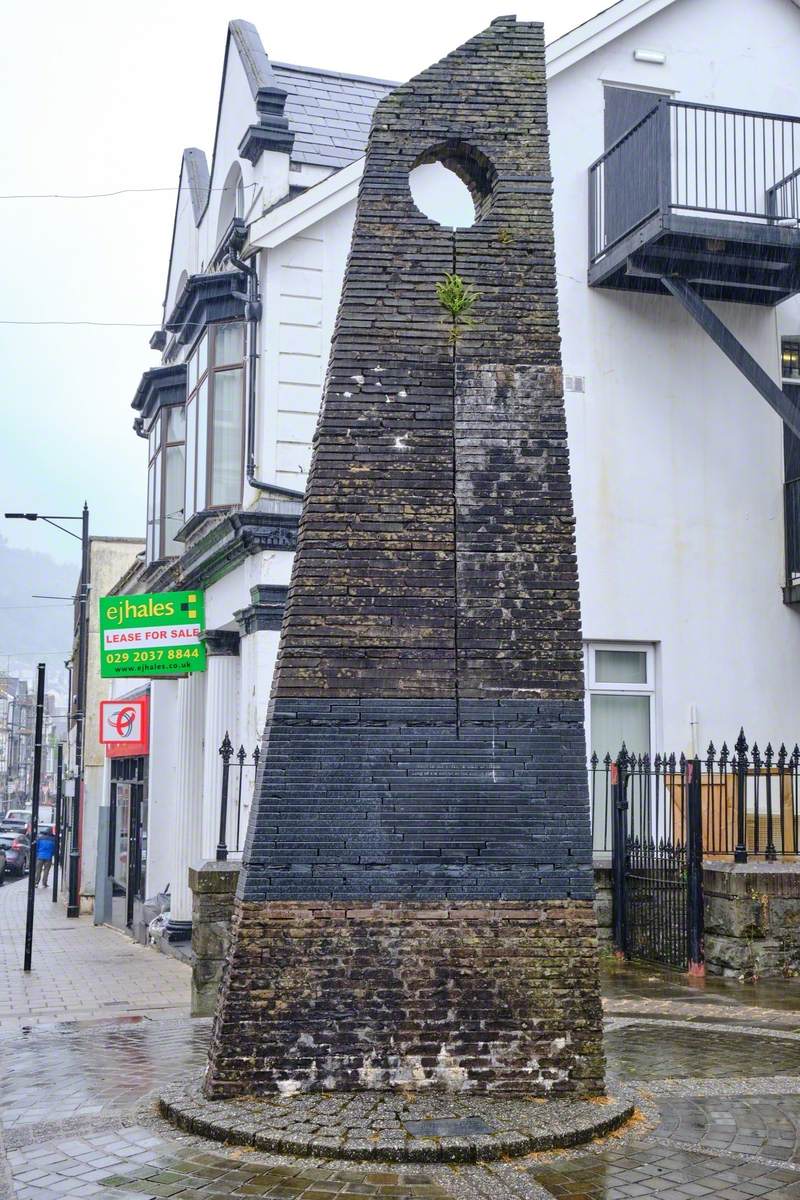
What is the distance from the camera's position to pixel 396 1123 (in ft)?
22.3

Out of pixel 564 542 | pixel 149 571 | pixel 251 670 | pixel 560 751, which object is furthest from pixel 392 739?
pixel 149 571

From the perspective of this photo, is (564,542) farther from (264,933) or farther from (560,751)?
(264,933)

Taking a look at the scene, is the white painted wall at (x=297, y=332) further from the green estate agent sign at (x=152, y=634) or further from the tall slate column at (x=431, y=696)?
the tall slate column at (x=431, y=696)

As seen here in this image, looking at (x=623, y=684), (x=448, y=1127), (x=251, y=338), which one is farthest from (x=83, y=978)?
(x=448, y=1127)

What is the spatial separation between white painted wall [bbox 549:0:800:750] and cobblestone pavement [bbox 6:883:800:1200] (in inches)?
197

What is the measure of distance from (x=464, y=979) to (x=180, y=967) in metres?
10.4

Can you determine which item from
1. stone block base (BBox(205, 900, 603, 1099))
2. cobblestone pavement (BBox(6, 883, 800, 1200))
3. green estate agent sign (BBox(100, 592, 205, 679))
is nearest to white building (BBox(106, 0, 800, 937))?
green estate agent sign (BBox(100, 592, 205, 679))

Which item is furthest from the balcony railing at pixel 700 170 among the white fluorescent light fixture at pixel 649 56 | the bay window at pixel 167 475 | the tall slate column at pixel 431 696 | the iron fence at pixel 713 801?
the bay window at pixel 167 475

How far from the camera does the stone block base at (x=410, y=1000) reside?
7.33m

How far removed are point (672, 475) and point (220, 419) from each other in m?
6.03

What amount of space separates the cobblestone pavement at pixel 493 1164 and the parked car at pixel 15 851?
118ft

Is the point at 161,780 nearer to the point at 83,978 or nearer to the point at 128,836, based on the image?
the point at 128,836

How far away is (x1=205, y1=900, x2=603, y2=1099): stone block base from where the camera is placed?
733 cm

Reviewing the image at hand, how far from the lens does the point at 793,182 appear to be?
16.5 metres
